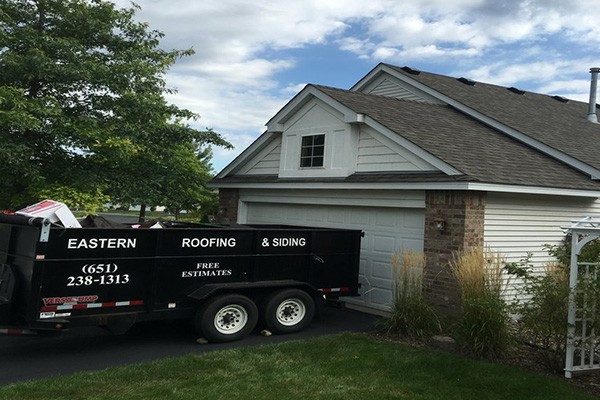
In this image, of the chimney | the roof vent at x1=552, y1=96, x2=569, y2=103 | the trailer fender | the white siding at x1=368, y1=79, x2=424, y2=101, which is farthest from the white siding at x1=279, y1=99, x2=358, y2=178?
the roof vent at x1=552, y1=96, x2=569, y2=103

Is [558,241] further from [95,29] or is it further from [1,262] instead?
[95,29]

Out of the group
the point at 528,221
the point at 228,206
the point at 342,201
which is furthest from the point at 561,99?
the point at 228,206

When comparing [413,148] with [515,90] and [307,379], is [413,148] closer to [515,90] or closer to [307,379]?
[307,379]

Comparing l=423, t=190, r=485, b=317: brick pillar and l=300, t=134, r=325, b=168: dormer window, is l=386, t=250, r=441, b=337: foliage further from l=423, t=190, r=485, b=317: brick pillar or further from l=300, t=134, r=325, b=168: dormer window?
l=300, t=134, r=325, b=168: dormer window

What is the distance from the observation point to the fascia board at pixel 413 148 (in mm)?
9781

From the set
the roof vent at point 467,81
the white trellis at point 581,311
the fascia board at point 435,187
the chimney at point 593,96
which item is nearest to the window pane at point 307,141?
the fascia board at point 435,187

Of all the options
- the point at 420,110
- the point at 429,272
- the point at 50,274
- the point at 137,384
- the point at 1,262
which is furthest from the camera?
the point at 420,110

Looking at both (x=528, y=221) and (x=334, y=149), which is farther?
(x=334, y=149)

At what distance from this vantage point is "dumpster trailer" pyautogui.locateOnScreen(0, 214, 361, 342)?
7.11 meters

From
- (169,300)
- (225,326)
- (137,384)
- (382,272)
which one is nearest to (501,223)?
(382,272)

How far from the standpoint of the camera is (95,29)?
1415 centimetres

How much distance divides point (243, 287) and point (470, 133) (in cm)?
666

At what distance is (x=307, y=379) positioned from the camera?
262 inches

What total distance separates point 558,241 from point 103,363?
28.4 feet
